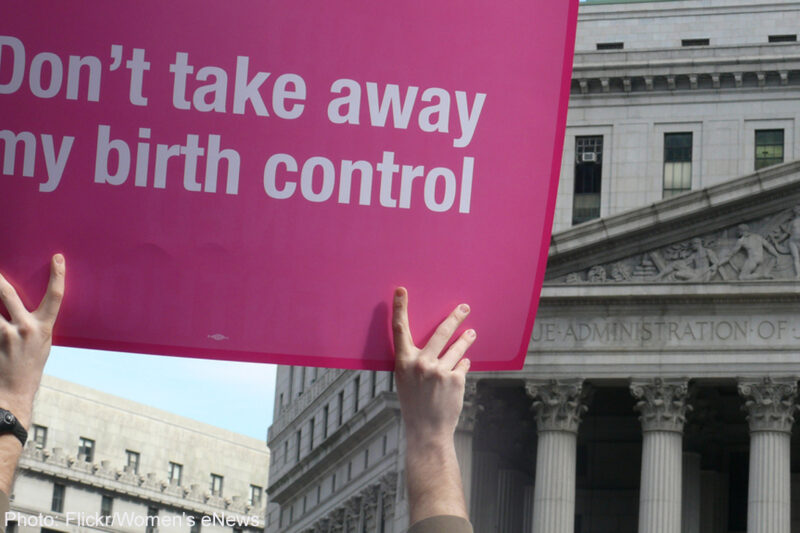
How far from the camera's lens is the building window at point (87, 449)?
451 ft

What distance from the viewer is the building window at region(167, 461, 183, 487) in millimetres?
145000

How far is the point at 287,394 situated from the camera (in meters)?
102

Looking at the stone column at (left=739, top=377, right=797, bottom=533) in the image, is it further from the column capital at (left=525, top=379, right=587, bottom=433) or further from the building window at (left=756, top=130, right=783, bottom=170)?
the building window at (left=756, top=130, right=783, bottom=170)

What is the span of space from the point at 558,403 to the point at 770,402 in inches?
265

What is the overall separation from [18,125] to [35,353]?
1.08 metres

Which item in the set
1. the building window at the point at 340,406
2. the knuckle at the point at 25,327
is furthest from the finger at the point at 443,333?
the building window at the point at 340,406

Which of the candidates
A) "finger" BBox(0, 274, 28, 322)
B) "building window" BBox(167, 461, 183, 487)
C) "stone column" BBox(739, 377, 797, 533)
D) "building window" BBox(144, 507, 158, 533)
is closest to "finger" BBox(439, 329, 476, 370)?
"finger" BBox(0, 274, 28, 322)

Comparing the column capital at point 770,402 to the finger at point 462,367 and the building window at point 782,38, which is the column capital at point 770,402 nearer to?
the building window at point 782,38

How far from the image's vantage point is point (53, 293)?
6.95 meters

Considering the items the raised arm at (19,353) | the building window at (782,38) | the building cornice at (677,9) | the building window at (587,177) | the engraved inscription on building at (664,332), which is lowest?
the raised arm at (19,353)

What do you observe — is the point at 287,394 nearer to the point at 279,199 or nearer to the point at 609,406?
the point at 609,406

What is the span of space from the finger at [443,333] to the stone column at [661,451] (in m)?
50.3

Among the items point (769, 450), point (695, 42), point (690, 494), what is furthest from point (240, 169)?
point (695, 42)

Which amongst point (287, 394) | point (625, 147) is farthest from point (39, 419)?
point (625, 147)
